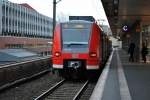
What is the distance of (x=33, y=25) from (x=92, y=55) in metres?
90.6

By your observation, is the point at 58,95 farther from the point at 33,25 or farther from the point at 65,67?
the point at 33,25

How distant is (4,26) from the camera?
88000 millimetres

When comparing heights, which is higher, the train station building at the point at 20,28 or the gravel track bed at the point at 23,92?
the train station building at the point at 20,28

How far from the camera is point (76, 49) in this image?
1980 centimetres

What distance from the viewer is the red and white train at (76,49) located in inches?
771

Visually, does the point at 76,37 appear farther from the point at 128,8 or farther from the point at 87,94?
the point at 128,8

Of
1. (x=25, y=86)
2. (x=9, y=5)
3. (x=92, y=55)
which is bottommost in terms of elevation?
(x=25, y=86)

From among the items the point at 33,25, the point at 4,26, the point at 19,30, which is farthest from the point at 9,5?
the point at 33,25

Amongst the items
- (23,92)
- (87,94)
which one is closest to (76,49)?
(87,94)

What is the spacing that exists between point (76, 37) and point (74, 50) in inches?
31.7

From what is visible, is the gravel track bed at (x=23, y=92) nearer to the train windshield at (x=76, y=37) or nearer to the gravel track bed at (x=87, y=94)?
the gravel track bed at (x=87, y=94)

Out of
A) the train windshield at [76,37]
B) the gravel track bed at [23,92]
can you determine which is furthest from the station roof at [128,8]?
the gravel track bed at [23,92]

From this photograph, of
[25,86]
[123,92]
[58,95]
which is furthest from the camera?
[25,86]

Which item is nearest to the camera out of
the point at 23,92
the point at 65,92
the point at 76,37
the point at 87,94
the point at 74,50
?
the point at 87,94
